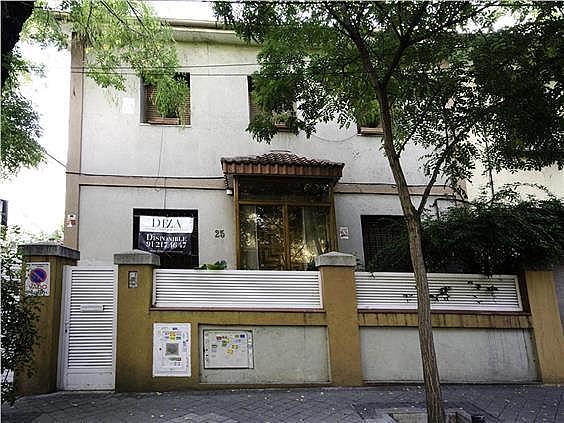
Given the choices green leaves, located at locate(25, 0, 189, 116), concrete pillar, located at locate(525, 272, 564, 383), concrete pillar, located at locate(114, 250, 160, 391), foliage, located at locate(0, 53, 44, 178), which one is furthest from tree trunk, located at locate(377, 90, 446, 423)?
foliage, located at locate(0, 53, 44, 178)

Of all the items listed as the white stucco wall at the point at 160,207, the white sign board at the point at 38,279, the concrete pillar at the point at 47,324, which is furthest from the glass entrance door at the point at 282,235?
the white sign board at the point at 38,279

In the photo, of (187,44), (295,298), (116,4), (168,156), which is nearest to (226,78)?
(187,44)

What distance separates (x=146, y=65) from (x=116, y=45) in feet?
2.24

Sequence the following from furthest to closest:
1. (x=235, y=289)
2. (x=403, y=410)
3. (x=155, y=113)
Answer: (x=155, y=113), (x=235, y=289), (x=403, y=410)

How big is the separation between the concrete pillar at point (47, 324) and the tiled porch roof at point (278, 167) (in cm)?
376

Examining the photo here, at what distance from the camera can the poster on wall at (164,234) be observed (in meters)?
9.55

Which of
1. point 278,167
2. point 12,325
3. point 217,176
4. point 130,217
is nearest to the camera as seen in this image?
point 12,325

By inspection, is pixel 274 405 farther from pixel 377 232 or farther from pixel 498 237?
pixel 377 232

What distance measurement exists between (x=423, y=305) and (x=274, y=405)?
220cm

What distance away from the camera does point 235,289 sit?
6605 millimetres

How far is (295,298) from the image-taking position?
21.9 ft

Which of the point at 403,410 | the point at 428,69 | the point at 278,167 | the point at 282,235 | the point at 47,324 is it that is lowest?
the point at 403,410

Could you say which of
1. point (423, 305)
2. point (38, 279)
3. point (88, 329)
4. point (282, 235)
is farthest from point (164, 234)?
point (423, 305)

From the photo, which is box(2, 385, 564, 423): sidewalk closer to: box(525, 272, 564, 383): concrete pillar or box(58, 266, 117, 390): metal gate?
box(58, 266, 117, 390): metal gate
